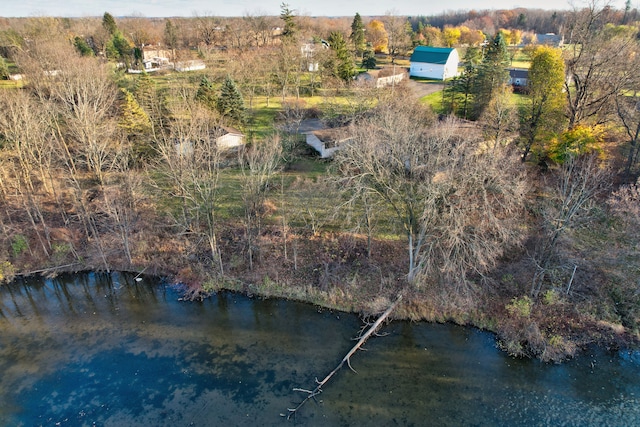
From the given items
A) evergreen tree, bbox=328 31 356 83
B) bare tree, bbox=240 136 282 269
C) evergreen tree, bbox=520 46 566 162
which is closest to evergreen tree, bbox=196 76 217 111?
evergreen tree, bbox=328 31 356 83

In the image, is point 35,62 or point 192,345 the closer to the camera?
point 192,345

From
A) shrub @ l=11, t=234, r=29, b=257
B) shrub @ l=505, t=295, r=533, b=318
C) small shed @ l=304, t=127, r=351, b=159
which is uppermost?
small shed @ l=304, t=127, r=351, b=159

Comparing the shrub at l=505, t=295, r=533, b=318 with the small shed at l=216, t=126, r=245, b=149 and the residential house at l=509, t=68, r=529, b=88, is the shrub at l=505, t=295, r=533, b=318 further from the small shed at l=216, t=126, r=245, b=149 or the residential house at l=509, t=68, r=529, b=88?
the residential house at l=509, t=68, r=529, b=88

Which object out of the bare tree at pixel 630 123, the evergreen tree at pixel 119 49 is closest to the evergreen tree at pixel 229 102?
the bare tree at pixel 630 123

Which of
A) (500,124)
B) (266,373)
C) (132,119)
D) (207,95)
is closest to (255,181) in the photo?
(266,373)

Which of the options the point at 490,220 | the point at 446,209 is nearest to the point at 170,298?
the point at 446,209

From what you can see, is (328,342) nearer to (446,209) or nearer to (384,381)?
(384,381)

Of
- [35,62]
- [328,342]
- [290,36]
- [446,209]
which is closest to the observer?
[446,209]

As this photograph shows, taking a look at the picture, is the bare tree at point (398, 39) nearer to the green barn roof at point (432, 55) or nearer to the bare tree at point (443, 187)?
the green barn roof at point (432, 55)
